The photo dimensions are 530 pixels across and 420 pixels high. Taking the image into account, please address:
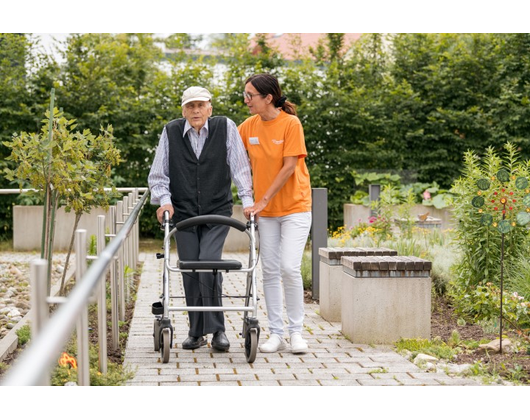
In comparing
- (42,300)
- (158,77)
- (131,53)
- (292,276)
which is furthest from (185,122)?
(131,53)

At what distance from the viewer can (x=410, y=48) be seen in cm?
1482

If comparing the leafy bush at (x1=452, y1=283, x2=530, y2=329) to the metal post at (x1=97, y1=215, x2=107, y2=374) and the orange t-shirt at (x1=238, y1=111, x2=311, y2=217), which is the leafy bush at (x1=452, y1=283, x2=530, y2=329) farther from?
the metal post at (x1=97, y1=215, x2=107, y2=374)

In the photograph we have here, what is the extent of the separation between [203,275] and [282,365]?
872 millimetres

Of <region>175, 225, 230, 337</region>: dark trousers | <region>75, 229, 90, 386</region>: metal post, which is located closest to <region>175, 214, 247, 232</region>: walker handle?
<region>175, 225, 230, 337</region>: dark trousers

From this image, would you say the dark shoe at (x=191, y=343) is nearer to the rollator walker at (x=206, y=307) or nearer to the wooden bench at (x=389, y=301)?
the rollator walker at (x=206, y=307)

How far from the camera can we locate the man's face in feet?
18.2

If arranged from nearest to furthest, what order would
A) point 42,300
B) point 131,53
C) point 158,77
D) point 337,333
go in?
point 42,300 → point 337,333 → point 158,77 → point 131,53

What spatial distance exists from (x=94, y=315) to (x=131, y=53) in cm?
1545

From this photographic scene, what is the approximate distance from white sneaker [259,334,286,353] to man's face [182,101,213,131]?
5.10 ft

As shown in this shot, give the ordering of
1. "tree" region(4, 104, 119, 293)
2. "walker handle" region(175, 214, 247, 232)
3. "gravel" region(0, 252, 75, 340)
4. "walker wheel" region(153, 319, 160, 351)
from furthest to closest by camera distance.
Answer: "gravel" region(0, 252, 75, 340), "tree" region(4, 104, 119, 293), "walker wheel" region(153, 319, 160, 351), "walker handle" region(175, 214, 247, 232)

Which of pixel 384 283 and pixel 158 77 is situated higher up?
pixel 158 77

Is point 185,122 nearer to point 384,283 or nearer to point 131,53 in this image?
point 384,283

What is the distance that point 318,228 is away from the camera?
314 inches

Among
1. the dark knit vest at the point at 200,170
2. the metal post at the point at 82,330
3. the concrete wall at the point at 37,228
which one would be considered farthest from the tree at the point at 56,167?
the concrete wall at the point at 37,228
